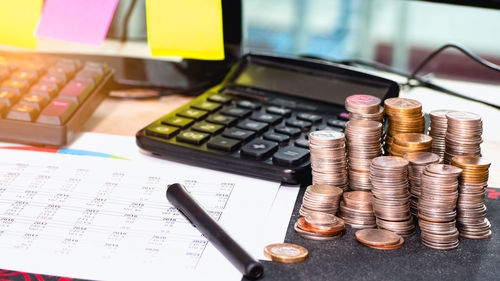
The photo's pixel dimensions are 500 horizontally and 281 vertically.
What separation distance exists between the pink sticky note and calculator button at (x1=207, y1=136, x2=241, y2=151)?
0.15 metres

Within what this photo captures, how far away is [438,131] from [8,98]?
449 mm

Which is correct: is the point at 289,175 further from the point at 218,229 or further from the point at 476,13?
the point at 476,13

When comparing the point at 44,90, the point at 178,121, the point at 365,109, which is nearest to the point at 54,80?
the point at 44,90

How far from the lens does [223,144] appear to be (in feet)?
1.95

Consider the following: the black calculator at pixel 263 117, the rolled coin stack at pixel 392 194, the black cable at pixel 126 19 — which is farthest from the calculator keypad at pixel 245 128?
the black cable at pixel 126 19

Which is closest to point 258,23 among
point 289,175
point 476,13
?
point 476,13

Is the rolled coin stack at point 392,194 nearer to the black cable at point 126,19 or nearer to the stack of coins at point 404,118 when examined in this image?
the stack of coins at point 404,118

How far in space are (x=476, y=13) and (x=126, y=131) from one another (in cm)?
317

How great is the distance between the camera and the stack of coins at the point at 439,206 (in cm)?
45

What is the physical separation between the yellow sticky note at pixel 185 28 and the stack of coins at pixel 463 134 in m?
0.23

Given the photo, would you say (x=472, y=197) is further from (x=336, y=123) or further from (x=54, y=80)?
(x=54, y=80)

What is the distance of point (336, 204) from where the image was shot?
50cm

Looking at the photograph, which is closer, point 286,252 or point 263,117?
point 286,252

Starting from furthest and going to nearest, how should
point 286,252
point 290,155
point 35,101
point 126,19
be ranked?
1. point 126,19
2. point 35,101
3. point 290,155
4. point 286,252
